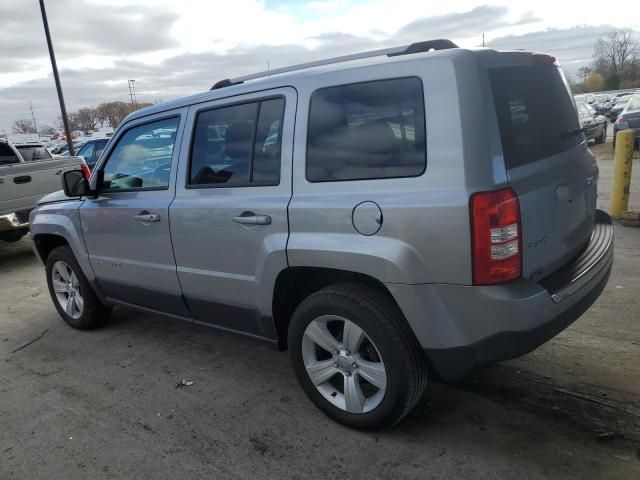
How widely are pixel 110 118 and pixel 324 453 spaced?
221 ft

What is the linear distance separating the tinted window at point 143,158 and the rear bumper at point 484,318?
2.00 metres

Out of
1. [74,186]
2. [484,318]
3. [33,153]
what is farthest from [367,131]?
[33,153]

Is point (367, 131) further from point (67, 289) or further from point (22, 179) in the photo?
point (22, 179)

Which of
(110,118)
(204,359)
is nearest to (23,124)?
(110,118)

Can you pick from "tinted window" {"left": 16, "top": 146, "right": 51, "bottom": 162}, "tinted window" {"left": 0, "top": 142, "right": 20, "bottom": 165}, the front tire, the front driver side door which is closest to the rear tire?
the front driver side door

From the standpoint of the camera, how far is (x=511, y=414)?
294 centimetres

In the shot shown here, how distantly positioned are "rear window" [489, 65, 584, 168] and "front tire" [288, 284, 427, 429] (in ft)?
3.13

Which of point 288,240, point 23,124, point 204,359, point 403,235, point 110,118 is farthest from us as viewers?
point 23,124

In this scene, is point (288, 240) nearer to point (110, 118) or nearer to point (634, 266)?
point (634, 266)

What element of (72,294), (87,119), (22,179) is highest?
(87,119)

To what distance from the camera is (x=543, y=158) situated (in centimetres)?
263

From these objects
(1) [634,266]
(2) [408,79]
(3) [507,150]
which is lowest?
(1) [634,266]

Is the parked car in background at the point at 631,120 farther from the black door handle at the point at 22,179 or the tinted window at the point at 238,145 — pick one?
the black door handle at the point at 22,179

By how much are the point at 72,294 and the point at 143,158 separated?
176cm
